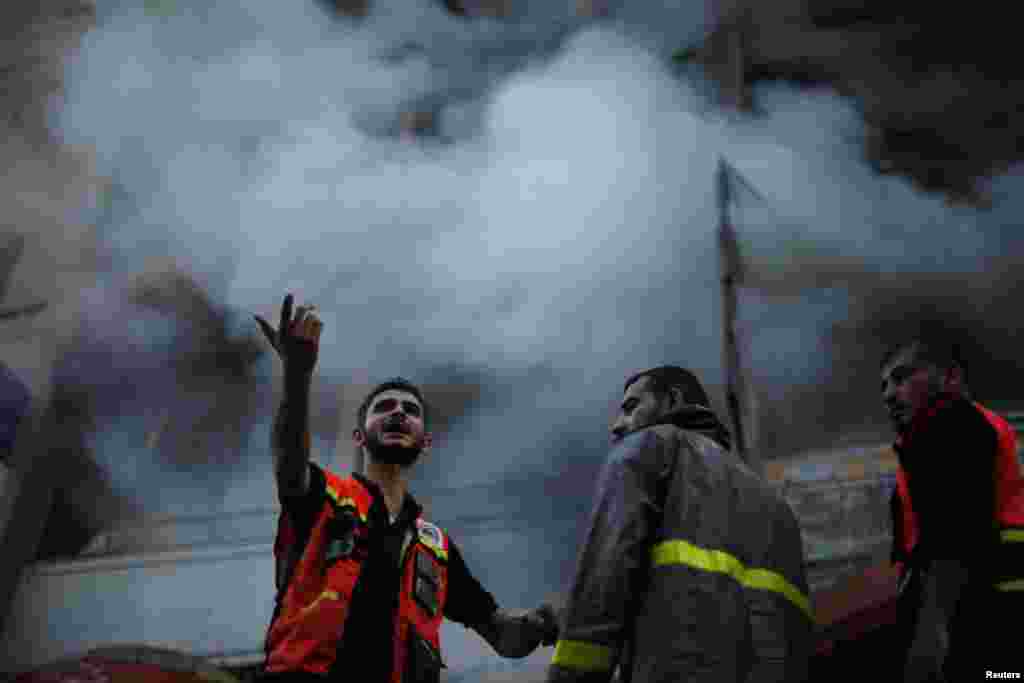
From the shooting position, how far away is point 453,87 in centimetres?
675

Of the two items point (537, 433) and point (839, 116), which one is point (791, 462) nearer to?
point (537, 433)

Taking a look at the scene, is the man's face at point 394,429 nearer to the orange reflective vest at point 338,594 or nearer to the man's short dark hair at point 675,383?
the orange reflective vest at point 338,594

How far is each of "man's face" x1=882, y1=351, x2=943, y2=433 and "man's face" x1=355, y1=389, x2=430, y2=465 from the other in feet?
4.18

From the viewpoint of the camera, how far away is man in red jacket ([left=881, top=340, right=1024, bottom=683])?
1641 millimetres

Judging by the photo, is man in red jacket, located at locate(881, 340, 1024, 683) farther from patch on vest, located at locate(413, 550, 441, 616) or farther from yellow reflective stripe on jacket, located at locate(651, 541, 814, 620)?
patch on vest, located at locate(413, 550, 441, 616)

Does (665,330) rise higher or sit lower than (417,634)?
higher

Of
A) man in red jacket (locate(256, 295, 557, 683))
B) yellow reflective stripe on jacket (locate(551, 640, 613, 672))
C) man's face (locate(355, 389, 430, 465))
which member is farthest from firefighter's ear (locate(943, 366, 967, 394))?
man's face (locate(355, 389, 430, 465))

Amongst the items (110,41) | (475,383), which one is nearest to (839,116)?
(475,383)

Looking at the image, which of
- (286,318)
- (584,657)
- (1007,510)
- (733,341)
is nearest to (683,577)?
(584,657)

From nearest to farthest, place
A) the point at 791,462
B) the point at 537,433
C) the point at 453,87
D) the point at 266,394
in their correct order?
1. the point at 791,462
2. the point at 537,433
3. the point at 266,394
4. the point at 453,87

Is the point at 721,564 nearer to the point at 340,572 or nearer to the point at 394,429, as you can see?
the point at 340,572

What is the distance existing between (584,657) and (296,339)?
0.99 metres

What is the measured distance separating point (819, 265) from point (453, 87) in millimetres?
3107

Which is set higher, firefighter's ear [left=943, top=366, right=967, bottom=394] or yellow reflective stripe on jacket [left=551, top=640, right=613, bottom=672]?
firefighter's ear [left=943, top=366, right=967, bottom=394]
